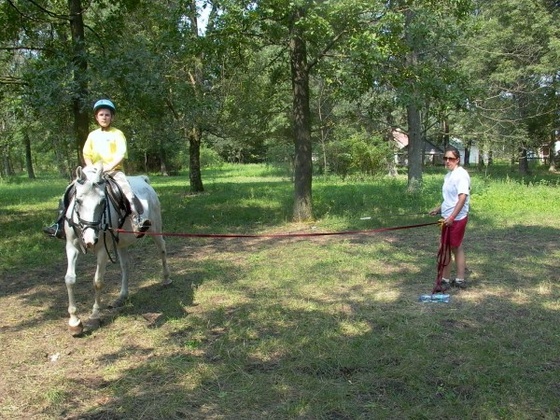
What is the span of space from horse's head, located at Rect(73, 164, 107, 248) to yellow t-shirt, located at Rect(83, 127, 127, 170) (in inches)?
27.4

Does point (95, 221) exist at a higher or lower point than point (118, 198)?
lower

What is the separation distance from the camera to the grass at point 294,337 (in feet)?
12.6

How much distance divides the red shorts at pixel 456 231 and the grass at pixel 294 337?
0.67 m

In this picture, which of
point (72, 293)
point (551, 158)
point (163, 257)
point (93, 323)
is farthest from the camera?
point (551, 158)

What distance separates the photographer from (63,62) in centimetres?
1005

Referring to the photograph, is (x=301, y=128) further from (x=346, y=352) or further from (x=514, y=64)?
(x=514, y=64)

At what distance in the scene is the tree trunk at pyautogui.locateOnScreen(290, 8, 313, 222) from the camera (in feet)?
39.8

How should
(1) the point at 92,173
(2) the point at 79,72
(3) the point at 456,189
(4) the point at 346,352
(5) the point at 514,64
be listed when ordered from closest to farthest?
(4) the point at 346,352 < (1) the point at 92,173 < (3) the point at 456,189 < (2) the point at 79,72 < (5) the point at 514,64

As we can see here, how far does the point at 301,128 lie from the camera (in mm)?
12438

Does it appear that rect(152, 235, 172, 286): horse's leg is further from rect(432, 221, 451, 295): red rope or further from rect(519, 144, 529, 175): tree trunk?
rect(519, 144, 529, 175): tree trunk

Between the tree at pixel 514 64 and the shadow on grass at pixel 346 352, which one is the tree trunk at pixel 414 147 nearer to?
the tree at pixel 514 64

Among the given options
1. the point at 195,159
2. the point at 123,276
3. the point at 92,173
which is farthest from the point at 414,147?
the point at 92,173

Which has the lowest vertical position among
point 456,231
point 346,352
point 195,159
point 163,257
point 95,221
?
point 346,352

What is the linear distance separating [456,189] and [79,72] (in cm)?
770
